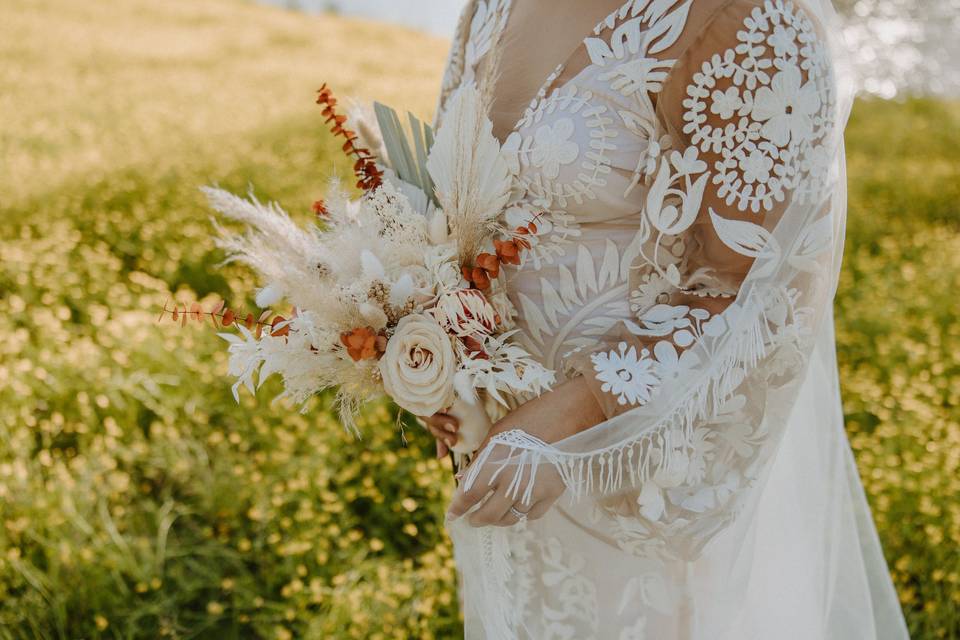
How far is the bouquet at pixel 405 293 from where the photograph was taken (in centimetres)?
110

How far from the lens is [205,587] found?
243 cm

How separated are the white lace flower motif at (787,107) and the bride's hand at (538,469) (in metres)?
0.45

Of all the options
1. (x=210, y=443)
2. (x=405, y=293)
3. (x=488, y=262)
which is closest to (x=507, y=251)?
(x=488, y=262)

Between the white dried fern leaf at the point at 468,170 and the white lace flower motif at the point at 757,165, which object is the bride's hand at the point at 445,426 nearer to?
the white dried fern leaf at the point at 468,170

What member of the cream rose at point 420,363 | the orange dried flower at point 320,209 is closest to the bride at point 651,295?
the cream rose at point 420,363

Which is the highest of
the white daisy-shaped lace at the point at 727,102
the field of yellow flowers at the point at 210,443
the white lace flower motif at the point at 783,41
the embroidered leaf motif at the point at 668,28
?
the embroidered leaf motif at the point at 668,28

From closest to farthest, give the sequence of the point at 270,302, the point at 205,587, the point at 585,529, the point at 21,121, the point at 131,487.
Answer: the point at 270,302 → the point at 585,529 → the point at 205,587 → the point at 131,487 → the point at 21,121

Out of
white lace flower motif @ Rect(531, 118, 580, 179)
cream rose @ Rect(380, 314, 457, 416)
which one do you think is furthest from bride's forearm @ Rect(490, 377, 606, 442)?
white lace flower motif @ Rect(531, 118, 580, 179)

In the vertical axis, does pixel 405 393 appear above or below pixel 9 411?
above

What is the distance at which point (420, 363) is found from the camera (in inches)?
43.1

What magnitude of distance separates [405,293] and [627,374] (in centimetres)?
34

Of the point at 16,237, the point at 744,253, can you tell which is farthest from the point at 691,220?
the point at 16,237

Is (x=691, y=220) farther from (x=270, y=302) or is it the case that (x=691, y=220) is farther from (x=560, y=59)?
(x=270, y=302)

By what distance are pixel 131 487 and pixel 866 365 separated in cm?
313
